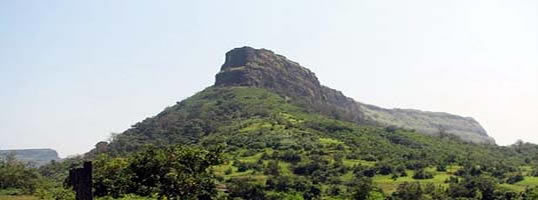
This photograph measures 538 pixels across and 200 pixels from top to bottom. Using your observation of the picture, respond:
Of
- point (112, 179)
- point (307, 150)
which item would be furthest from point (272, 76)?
point (112, 179)

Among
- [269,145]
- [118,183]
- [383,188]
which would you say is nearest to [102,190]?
[118,183]

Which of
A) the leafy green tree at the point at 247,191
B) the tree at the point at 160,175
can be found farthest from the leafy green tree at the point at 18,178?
the leafy green tree at the point at 247,191

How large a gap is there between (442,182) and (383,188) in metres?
10.3

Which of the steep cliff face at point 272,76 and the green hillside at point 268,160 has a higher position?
the steep cliff face at point 272,76

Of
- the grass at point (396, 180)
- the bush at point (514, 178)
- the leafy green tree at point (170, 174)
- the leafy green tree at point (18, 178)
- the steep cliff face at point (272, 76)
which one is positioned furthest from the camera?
the steep cliff face at point (272, 76)

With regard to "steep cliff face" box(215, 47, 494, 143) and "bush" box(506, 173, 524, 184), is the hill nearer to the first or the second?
"bush" box(506, 173, 524, 184)

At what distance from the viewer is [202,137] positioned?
118m

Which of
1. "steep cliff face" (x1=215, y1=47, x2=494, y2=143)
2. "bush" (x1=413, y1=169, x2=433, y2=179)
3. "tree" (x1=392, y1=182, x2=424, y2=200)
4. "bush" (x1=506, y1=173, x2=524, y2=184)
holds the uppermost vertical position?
"steep cliff face" (x1=215, y1=47, x2=494, y2=143)

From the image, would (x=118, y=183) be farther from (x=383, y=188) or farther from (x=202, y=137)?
(x=202, y=137)

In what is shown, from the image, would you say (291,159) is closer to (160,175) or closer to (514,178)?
(514,178)

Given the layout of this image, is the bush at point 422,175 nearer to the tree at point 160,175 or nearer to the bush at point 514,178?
the bush at point 514,178

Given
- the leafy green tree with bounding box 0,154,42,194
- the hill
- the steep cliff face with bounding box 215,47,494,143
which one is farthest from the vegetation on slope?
the steep cliff face with bounding box 215,47,494,143

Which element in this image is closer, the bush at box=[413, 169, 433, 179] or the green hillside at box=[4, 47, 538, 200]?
the green hillside at box=[4, 47, 538, 200]

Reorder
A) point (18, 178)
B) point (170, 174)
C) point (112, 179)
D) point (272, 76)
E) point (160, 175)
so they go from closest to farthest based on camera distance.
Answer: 1. point (112, 179)
2. point (170, 174)
3. point (160, 175)
4. point (18, 178)
5. point (272, 76)
